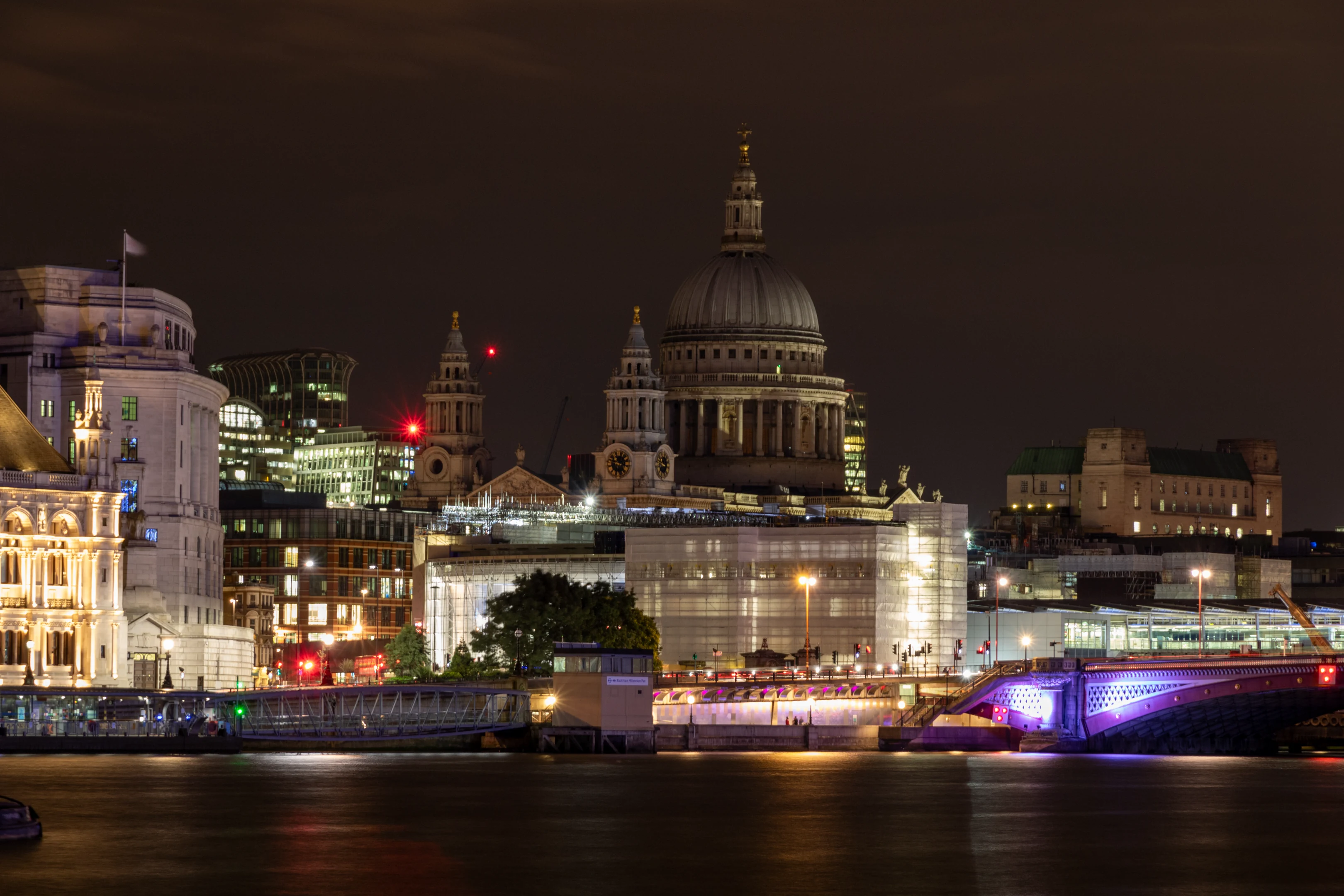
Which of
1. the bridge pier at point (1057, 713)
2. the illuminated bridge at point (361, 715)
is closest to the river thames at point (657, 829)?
the illuminated bridge at point (361, 715)

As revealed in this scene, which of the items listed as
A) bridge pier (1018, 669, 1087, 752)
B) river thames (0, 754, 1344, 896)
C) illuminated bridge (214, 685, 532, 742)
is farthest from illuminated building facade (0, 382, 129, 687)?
bridge pier (1018, 669, 1087, 752)

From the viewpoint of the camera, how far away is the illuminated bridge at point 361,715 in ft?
541

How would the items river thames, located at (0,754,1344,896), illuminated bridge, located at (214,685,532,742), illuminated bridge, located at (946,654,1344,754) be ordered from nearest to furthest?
river thames, located at (0,754,1344,896) < illuminated bridge, located at (214,685,532,742) < illuminated bridge, located at (946,654,1344,754)

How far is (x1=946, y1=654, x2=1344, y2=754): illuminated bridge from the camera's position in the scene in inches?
7205

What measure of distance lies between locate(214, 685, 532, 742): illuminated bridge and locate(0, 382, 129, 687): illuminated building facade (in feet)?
87.1

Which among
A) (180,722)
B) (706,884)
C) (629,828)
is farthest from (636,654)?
(706,884)

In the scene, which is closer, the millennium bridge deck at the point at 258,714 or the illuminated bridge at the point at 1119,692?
the millennium bridge deck at the point at 258,714

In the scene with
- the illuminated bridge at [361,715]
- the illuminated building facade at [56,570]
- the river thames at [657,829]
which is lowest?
the river thames at [657,829]

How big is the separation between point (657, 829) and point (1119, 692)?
91966 millimetres

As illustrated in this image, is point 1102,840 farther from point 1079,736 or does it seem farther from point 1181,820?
point 1079,736

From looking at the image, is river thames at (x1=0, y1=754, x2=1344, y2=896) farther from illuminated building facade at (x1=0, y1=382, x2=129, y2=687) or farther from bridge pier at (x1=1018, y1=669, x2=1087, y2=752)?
illuminated building facade at (x1=0, y1=382, x2=129, y2=687)

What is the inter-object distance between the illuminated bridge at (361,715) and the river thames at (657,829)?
688 inches

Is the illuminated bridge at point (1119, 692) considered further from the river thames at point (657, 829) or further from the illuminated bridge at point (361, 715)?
the river thames at point (657, 829)

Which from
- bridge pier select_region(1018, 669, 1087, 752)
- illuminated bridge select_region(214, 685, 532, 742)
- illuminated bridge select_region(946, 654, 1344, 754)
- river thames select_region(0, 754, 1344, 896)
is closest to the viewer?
river thames select_region(0, 754, 1344, 896)
